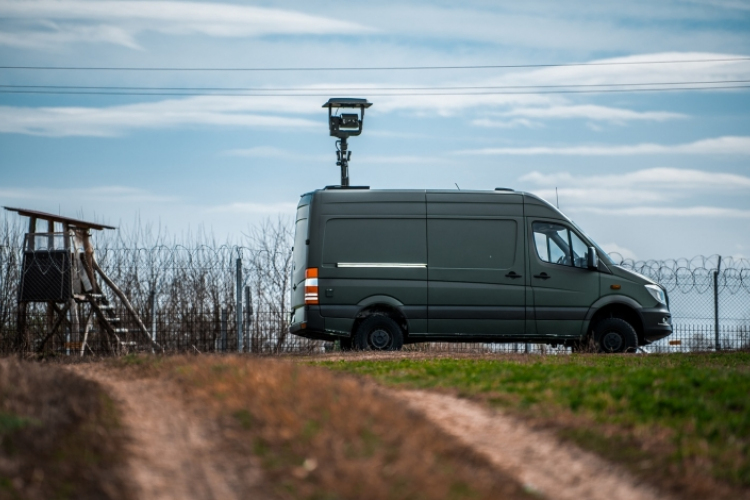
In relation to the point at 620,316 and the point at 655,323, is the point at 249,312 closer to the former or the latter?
the point at 620,316

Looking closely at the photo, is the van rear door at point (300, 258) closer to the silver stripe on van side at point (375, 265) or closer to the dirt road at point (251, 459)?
the silver stripe on van side at point (375, 265)

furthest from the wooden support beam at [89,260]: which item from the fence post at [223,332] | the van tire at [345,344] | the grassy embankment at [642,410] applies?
the grassy embankment at [642,410]

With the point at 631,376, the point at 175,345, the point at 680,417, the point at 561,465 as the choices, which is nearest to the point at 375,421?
the point at 561,465

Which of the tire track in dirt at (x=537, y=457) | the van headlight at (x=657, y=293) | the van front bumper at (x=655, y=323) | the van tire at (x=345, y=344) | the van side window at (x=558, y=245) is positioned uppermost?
the van side window at (x=558, y=245)

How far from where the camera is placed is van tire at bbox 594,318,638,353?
664 inches

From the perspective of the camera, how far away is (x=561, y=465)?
7.23 metres

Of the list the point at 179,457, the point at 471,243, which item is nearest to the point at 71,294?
the point at 471,243

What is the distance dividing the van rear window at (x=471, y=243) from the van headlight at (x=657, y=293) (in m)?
2.53

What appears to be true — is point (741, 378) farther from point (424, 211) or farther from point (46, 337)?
point (46, 337)

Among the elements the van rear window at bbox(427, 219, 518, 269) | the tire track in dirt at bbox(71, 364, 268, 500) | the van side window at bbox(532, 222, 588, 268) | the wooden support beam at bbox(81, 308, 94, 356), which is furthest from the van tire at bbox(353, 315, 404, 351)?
the tire track in dirt at bbox(71, 364, 268, 500)

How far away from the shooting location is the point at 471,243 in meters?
16.3

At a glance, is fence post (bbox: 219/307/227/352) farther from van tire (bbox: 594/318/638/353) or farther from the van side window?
van tire (bbox: 594/318/638/353)

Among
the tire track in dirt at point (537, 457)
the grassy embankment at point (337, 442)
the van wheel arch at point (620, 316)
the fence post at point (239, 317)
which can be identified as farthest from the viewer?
the fence post at point (239, 317)

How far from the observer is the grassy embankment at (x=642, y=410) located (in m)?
7.36
